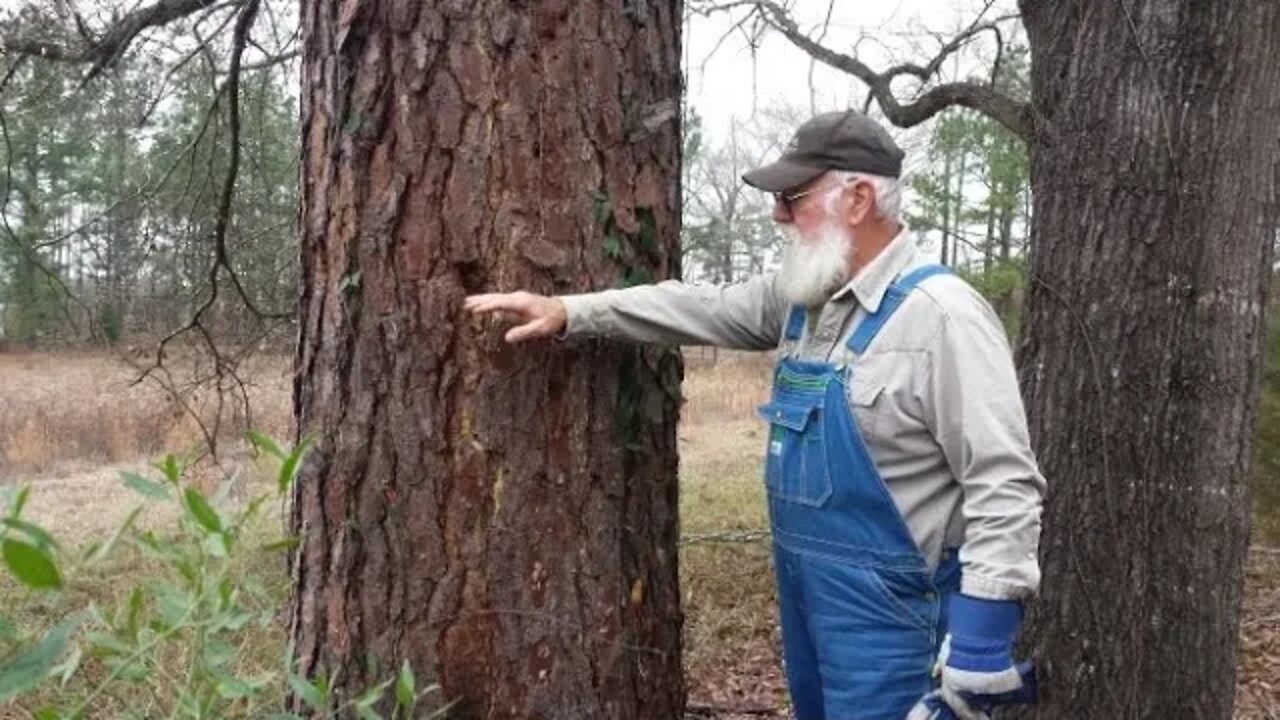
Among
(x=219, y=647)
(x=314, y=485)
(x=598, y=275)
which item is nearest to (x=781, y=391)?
(x=598, y=275)

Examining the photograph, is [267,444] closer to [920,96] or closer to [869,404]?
[869,404]

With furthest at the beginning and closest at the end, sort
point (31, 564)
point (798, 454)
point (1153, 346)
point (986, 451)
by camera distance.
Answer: point (1153, 346)
point (798, 454)
point (986, 451)
point (31, 564)

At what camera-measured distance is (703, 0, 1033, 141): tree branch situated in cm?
558

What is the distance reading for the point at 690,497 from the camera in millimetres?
11734

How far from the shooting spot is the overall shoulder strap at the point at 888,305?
2506 mm

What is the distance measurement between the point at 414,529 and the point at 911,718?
3.44 ft

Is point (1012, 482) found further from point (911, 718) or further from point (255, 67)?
point (255, 67)

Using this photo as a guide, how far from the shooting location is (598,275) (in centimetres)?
252

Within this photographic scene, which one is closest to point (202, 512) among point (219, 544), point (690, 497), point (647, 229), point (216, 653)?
point (219, 544)

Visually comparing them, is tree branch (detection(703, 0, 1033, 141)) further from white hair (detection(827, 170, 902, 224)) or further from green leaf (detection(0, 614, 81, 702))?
green leaf (detection(0, 614, 81, 702))

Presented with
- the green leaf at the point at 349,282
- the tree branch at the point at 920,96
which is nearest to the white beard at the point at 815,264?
the green leaf at the point at 349,282

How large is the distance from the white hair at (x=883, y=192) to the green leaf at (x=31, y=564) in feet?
5.95

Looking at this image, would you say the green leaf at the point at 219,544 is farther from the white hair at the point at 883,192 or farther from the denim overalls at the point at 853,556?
the white hair at the point at 883,192

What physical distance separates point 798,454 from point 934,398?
315 millimetres
